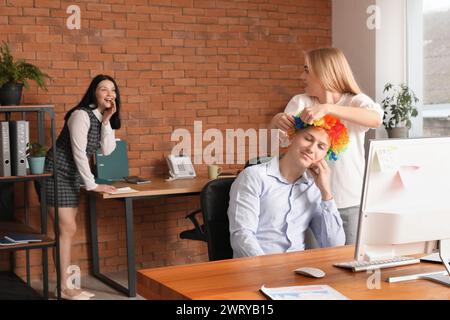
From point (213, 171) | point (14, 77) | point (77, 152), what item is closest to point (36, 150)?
point (77, 152)

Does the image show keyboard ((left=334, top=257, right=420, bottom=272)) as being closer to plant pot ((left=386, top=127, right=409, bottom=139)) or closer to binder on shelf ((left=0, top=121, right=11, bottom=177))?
binder on shelf ((left=0, top=121, right=11, bottom=177))

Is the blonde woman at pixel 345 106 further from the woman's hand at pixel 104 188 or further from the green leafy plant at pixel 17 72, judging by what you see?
the green leafy plant at pixel 17 72

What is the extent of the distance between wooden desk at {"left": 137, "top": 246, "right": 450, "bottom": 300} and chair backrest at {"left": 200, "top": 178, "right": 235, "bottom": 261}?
443 millimetres

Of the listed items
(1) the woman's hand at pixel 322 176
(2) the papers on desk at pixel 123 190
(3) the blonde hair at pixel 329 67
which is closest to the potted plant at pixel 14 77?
(2) the papers on desk at pixel 123 190

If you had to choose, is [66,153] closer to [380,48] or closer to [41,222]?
[41,222]

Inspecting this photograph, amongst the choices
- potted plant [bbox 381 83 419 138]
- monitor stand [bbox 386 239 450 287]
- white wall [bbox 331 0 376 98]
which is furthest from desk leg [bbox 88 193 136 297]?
monitor stand [bbox 386 239 450 287]

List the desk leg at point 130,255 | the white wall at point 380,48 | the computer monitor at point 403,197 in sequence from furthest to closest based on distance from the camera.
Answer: the white wall at point 380,48
the desk leg at point 130,255
the computer monitor at point 403,197

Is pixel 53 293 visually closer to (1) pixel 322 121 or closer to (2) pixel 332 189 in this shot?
(2) pixel 332 189

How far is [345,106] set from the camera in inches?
122

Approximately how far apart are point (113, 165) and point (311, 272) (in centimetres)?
329

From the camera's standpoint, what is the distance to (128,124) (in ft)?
17.9

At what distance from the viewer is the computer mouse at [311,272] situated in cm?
224

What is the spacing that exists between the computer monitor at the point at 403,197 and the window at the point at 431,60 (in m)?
3.48
